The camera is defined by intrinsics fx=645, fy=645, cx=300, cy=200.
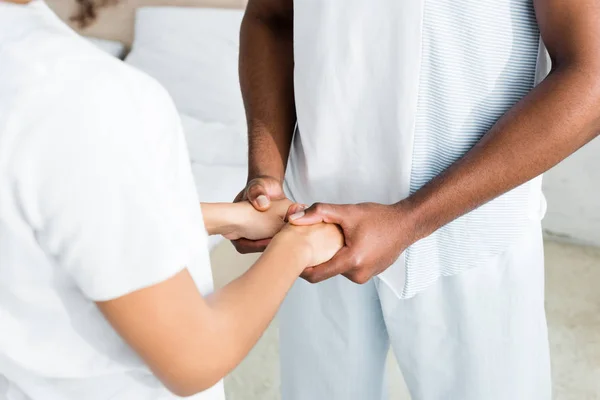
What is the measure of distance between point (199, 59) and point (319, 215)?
1955mm

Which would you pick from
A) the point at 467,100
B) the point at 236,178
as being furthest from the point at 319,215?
the point at 236,178

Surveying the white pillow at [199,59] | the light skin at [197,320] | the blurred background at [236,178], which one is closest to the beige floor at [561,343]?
the blurred background at [236,178]

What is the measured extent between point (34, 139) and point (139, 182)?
87 millimetres

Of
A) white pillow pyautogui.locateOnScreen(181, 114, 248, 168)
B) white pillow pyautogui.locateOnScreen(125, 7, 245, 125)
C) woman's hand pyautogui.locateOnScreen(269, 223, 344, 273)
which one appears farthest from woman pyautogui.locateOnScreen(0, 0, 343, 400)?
white pillow pyautogui.locateOnScreen(125, 7, 245, 125)

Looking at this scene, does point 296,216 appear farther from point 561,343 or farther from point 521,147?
point 561,343

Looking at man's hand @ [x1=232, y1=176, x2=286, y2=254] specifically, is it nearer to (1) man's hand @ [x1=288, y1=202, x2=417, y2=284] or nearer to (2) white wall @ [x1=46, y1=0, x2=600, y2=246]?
(1) man's hand @ [x1=288, y1=202, x2=417, y2=284]

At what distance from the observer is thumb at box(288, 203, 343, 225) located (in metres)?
0.91

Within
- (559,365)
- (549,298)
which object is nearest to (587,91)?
(559,365)

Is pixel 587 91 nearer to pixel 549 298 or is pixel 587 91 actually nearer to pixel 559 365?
pixel 559 365

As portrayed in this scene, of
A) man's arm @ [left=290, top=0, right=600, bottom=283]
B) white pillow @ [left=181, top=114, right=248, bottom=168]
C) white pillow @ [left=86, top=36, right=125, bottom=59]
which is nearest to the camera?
man's arm @ [left=290, top=0, right=600, bottom=283]

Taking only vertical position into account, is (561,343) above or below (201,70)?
below

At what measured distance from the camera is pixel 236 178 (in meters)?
2.30

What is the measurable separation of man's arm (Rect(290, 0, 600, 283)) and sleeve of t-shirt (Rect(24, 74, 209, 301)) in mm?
357

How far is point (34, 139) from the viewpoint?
1.65ft
